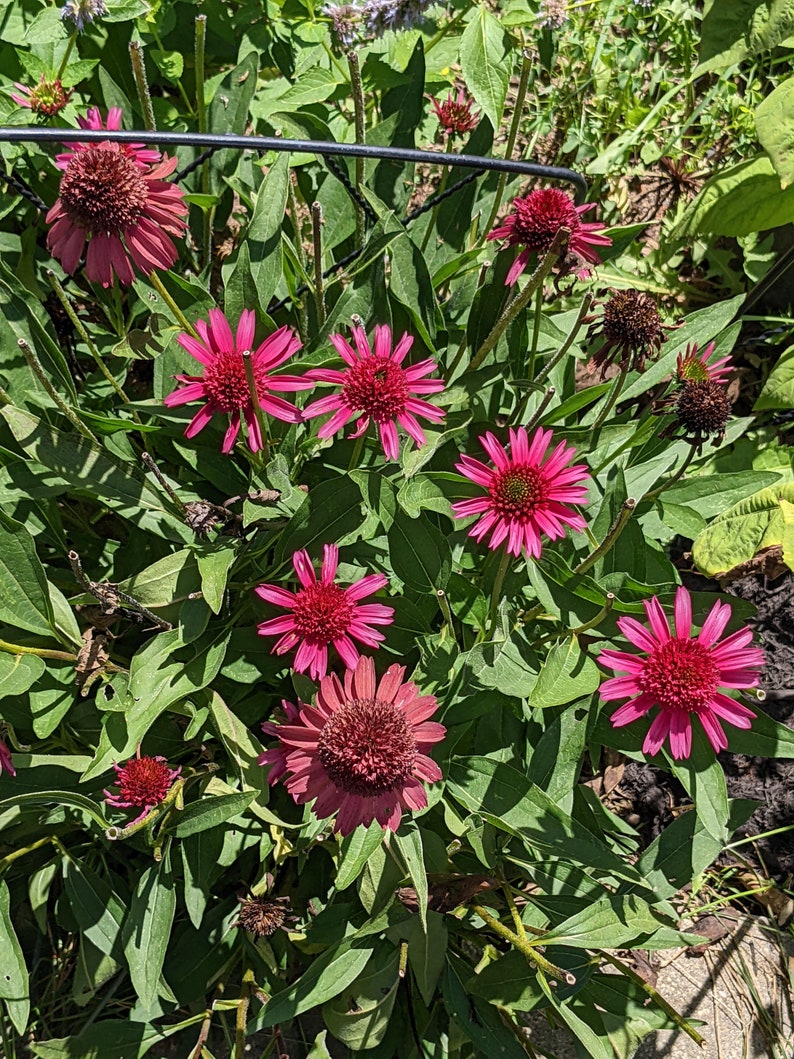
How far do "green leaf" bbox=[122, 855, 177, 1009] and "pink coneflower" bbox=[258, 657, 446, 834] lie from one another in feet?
1.10

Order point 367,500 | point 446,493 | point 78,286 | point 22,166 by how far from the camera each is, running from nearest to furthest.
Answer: point 367,500
point 446,493
point 22,166
point 78,286

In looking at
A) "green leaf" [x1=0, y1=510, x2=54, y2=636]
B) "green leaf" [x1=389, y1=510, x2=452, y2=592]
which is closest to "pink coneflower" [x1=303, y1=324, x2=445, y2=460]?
"green leaf" [x1=389, y1=510, x2=452, y2=592]

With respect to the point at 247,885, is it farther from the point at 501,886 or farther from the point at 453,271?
the point at 453,271

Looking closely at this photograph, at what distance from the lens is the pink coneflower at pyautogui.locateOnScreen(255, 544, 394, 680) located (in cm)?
130

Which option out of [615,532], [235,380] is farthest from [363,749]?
[235,380]

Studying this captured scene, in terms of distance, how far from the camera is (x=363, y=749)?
1151 mm

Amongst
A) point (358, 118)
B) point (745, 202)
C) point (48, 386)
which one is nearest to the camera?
point (48, 386)

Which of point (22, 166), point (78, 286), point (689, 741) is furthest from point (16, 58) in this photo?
point (689, 741)

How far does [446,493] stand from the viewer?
4.71 ft

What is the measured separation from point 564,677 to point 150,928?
29.7 inches

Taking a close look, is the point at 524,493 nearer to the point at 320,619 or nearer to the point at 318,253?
the point at 320,619

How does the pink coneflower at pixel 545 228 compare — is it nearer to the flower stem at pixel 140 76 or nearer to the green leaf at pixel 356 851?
the flower stem at pixel 140 76

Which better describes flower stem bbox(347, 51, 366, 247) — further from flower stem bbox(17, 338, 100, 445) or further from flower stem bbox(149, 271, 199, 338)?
flower stem bbox(17, 338, 100, 445)

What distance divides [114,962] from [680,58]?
2.76m
